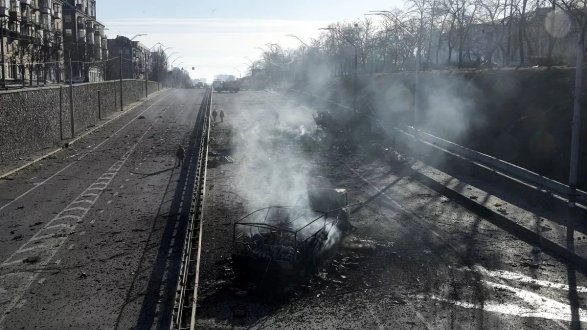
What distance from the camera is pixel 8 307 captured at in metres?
8.47

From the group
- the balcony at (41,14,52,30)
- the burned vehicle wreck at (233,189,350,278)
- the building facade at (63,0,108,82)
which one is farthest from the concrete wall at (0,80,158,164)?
the building facade at (63,0,108,82)

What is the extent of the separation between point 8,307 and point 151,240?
12.7ft

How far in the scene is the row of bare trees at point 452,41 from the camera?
4081 centimetres

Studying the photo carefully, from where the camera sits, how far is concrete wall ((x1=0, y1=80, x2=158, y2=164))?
21.4m

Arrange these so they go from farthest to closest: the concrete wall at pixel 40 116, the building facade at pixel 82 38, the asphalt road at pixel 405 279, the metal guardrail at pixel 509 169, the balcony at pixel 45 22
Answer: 1. the building facade at pixel 82 38
2. the balcony at pixel 45 22
3. the concrete wall at pixel 40 116
4. the metal guardrail at pixel 509 169
5. the asphalt road at pixel 405 279

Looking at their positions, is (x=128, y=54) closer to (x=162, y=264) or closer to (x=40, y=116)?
(x=40, y=116)

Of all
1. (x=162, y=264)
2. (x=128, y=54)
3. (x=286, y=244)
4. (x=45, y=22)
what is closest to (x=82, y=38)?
(x=45, y=22)

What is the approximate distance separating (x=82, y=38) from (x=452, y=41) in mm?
47757

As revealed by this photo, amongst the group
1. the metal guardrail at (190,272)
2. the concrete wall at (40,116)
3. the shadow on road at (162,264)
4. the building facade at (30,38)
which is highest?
the building facade at (30,38)

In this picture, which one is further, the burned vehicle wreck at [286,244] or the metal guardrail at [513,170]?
the metal guardrail at [513,170]

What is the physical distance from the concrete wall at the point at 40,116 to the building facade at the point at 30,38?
33.2ft

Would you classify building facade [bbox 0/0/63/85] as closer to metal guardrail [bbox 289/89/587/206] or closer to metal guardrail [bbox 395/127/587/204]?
metal guardrail [bbox 289/89/587/206]

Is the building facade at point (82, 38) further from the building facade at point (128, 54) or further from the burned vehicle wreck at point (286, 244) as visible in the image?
the burned vehicle wreck at point (286, 244)

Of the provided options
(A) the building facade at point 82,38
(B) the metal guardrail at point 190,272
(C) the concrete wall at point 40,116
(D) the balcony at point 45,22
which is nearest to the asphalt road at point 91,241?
(B) the metal guardrail at point 190,272
